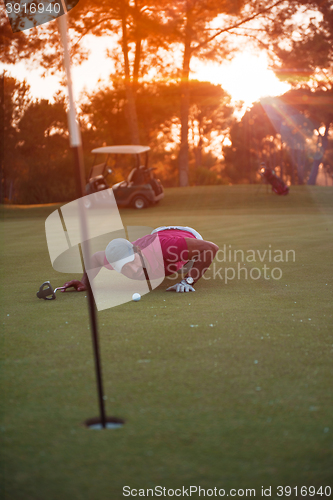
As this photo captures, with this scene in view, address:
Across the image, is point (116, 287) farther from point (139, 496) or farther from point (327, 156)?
point (327, 156)

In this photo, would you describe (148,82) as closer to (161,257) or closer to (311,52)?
(311,52)

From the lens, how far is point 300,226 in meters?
12.4

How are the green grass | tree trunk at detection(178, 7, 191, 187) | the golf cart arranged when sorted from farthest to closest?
tree trunk at detection(178, 7, 191, 187) < the golf cart < the green grass

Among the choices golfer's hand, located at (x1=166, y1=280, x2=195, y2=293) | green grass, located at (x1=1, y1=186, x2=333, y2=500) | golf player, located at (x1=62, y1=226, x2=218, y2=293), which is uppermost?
golf player, located at (x1=62, y1=226, x2=218, y2=293)

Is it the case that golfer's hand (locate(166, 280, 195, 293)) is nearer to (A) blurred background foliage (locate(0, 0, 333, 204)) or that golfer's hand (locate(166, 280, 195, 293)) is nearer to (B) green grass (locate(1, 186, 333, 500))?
(B) green grass (locate(1, 186, 333, 500))

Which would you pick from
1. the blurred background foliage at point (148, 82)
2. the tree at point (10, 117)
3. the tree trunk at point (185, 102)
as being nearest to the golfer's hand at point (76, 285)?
the blurred background foliage at point (148, 82)

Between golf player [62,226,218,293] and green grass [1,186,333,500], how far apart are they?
23cm

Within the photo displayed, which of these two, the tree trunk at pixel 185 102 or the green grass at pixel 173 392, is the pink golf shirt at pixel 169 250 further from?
the tree trunk at pixel 185 102

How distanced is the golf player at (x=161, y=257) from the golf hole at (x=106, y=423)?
8.92 feet

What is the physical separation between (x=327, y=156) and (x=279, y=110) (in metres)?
17.5

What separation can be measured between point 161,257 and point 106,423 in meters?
2.99

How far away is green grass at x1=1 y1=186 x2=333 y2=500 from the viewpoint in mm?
1903

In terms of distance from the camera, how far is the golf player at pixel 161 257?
502cm

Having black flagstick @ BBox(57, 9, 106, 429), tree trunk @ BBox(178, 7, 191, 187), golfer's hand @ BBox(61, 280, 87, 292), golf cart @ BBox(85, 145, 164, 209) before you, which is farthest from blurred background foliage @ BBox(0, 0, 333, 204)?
black flagstick @ BBox(57, 9, 106, 429)
